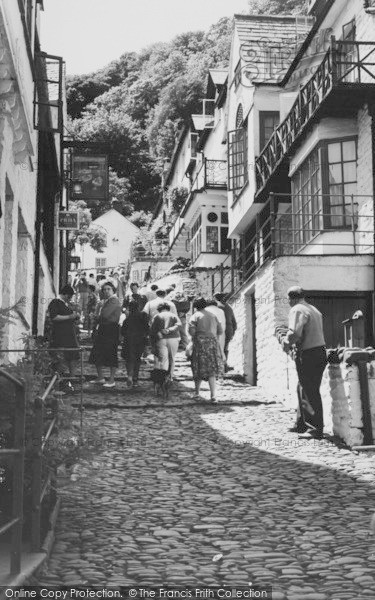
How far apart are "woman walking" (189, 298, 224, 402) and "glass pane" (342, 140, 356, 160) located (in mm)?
6483

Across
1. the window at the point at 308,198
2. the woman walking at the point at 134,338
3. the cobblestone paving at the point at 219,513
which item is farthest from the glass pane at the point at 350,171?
the cobblestone paving at the point at 219,513

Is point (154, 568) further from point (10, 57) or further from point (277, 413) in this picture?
point (277, 413)

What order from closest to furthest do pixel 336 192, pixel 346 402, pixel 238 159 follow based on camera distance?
pixel 346 402
pixel 336 192
pixel 238 159

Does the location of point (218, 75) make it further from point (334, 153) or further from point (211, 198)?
point (334, 153)

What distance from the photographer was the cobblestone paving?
545cm

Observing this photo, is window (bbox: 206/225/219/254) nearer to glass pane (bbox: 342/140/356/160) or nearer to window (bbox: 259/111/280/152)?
window (bbox: 259/111/280/152)

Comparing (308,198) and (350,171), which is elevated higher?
(350,171)

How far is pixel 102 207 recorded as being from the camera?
86.9 metres

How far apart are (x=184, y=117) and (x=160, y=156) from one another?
659 centimetres

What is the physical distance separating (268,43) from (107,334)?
15.5 meters

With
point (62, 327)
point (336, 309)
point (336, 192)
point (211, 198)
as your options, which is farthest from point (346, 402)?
point (211, 198)

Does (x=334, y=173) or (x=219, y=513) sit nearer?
(x=219, y=513)

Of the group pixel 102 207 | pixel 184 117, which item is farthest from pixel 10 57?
pixel 102 207

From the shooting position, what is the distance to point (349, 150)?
1995cm
